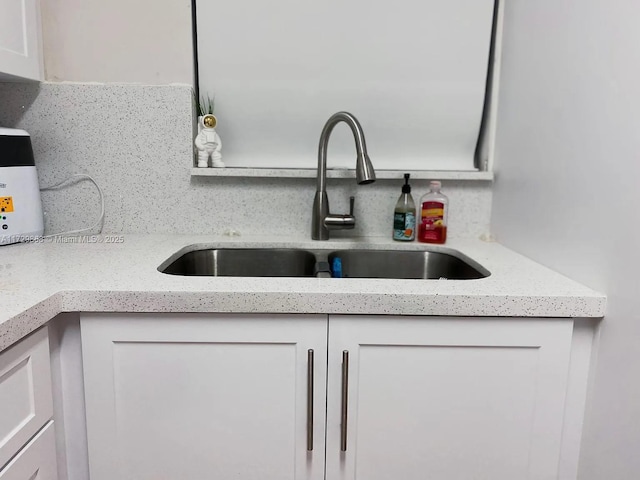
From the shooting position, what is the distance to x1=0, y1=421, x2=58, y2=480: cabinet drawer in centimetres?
74

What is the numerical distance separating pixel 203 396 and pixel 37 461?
0.29 m

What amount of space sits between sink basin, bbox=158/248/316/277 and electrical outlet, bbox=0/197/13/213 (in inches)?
19.3

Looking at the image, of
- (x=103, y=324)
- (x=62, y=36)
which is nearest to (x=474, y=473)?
(x=103, y=324)

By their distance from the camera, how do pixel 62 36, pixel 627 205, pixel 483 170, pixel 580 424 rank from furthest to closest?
pixel 483 170 → pixel 62 36 → pixel 580 424 → pixel 627 205

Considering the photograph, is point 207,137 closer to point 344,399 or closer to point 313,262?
point 313,262

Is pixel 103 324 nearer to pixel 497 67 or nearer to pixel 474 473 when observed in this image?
pixel 474 473

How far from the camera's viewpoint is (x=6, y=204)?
1.20 metres

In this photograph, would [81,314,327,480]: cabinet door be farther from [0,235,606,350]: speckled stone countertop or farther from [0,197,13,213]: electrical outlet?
[0,197,13,213]: electrical outlet

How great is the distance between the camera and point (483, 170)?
1.45 m

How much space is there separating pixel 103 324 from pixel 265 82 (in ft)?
2.78

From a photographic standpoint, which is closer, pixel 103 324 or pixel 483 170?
pixel 103 324

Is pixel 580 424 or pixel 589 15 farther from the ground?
pixel 589 15

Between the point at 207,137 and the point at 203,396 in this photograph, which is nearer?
the point at 203,396

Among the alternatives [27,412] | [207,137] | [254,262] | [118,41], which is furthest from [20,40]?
[27,412]
